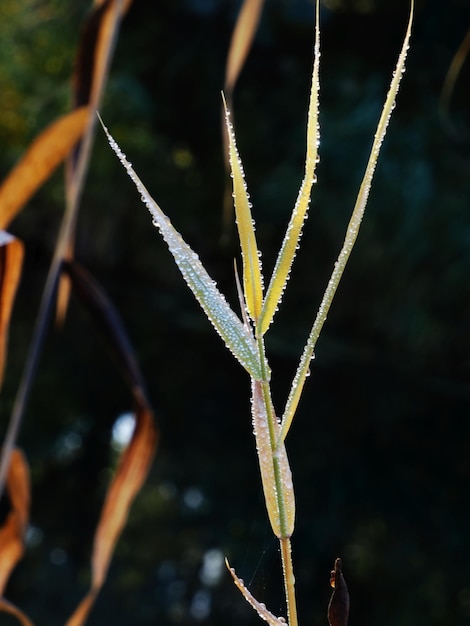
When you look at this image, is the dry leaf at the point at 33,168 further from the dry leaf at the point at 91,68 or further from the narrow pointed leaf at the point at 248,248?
the narrow pointed leaf at the point at 248,248

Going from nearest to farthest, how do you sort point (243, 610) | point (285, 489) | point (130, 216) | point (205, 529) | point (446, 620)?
1. point (285, 489)
2. point (446, 620)
3. point (243, 610)
4. point (205, 529)
5. point (130, 216)

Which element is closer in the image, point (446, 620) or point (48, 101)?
point (446, 620)

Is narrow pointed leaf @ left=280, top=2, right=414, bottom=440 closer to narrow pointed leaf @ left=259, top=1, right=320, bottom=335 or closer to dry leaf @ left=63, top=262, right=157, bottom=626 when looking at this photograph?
narrow pointed leaf @ left=259, top=1, right=320, bottom=335

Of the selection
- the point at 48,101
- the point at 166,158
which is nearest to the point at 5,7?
the point at 48,101

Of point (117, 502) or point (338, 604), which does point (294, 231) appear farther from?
point (117, 502)

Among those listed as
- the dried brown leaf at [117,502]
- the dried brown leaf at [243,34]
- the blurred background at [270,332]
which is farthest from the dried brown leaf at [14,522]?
the blurred background at [270,332]

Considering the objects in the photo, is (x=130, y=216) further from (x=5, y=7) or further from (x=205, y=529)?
(x=205, y=529)

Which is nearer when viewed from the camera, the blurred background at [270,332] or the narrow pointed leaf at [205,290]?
the narrow pointed leaf at [205,290]
